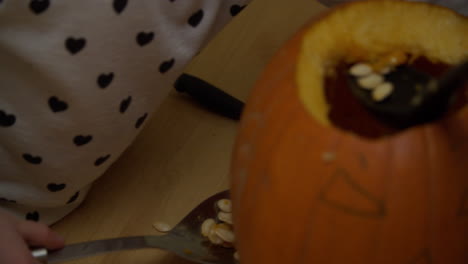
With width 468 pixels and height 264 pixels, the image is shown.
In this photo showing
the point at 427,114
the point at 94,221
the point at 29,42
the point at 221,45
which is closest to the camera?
the point at 427,114

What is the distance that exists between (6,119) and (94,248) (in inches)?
6.4

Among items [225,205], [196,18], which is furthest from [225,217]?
[196,18]

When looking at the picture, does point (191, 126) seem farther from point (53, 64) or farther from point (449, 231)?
point (449, 231)

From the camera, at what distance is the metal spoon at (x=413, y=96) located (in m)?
0.32

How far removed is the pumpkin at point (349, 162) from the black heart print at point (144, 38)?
0.16 m

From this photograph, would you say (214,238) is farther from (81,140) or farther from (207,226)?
(81,140)

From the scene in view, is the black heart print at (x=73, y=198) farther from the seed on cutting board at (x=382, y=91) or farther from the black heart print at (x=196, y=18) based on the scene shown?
the seed on cutting board at (x=382, y=91)

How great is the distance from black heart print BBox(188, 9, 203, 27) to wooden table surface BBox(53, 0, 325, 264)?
0.17 meters

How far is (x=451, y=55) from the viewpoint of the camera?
41 centimetres

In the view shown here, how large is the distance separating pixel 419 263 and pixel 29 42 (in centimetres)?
40

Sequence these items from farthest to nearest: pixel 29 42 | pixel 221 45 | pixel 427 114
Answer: pixel 221 45 < pixel 29 42 < pixel 427 114

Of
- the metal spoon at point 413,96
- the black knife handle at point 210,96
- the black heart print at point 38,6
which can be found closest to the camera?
the metal spoon at point 413,96

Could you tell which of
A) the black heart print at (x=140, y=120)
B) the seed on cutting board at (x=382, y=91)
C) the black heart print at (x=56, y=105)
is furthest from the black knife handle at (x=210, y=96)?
the seed on cutting board at (x=382, y=91)

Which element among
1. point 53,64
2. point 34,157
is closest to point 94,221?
point 34,157
